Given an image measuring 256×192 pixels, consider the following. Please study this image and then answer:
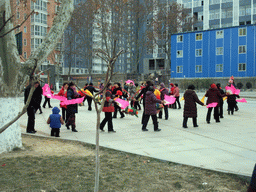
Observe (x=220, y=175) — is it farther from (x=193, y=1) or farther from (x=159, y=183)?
(x=193, y=1)

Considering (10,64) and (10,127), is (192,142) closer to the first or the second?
(10,127)

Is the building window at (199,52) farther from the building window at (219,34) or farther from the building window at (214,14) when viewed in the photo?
the building window at (214,14)

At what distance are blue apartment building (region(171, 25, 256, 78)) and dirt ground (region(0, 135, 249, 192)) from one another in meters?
43.4

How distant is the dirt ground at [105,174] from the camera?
174 inches

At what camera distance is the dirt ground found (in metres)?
4.42

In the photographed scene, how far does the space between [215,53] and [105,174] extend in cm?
4623

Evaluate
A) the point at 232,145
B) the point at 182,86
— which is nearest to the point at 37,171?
the point at 232,145

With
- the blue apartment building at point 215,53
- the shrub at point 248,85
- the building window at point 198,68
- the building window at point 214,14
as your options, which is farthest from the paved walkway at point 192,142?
the building window at point 214,14

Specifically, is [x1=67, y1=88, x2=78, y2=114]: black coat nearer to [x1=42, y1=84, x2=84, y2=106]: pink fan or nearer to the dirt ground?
[x1=42, y1=84, x2=84, y2=106]: pink fan

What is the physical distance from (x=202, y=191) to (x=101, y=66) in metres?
100

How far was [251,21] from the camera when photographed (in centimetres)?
5881

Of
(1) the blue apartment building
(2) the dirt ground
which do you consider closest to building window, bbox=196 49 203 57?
(1) the blue apartment building

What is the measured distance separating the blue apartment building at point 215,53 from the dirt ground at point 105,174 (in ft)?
142

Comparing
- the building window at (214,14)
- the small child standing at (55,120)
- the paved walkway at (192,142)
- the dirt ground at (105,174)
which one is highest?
the building window at (214,14)
